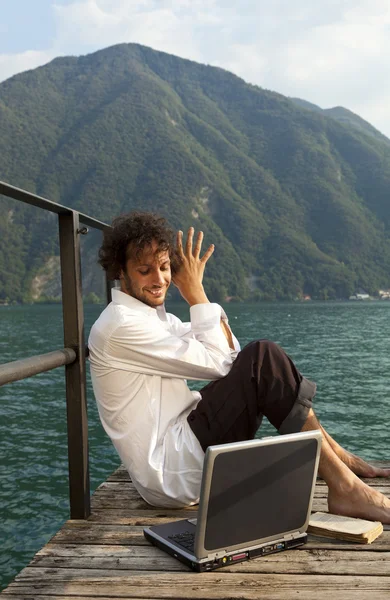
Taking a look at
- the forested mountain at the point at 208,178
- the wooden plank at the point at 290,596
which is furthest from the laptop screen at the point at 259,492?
the forested mountain at the point at 208,178

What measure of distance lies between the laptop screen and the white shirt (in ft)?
1.54

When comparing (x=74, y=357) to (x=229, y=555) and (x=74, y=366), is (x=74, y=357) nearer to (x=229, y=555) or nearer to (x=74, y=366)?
(x=74, y=366)

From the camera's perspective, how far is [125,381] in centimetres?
287

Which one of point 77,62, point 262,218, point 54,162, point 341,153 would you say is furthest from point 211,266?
point 77,62

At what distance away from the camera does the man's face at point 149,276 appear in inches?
121

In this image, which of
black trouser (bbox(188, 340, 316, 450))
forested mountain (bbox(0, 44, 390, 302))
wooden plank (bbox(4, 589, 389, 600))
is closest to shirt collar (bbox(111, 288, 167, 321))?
black trouser (bbox(188, 340, 316, 450))

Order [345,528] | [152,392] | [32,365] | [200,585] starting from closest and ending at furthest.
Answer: [200,585] → [32,365] → [345,528] → [152,392]

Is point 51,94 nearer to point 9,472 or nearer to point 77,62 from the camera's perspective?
point 77,62

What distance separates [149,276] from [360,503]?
1.37m

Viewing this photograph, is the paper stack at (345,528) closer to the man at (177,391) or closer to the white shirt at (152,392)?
the man at (177,391)

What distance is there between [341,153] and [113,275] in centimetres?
16970

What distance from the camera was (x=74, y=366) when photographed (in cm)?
294

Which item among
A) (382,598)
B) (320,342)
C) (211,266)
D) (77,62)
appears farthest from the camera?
(77,62)

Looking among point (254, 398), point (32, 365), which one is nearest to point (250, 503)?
point (254, 398)
